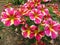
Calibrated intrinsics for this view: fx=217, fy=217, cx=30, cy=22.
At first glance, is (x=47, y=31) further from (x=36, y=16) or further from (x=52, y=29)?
(x=36, y=16)

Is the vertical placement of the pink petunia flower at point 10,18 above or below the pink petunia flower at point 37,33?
above

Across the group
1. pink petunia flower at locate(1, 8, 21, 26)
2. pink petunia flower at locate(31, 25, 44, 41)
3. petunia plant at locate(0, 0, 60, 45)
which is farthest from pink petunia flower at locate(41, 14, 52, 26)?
pink petunia flower at locate(1, 8, 21, 26)

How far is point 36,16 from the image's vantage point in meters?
2.62

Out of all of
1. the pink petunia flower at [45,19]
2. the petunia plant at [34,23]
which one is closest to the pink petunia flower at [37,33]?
the petunia plant at [34,23]

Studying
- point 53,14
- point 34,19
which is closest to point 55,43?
point 53,14

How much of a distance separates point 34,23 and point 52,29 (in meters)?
0.24

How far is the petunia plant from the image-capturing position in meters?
2.52

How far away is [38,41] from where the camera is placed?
8.64 ft

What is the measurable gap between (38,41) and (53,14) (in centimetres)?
47

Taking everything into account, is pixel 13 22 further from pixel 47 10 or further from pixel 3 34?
pixel 3 34

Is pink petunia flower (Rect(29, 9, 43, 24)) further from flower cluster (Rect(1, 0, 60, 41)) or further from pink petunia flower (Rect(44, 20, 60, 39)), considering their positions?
pink petunia flower (Rect(44, 20, 60, 39))

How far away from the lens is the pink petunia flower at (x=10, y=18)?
8.35 feet

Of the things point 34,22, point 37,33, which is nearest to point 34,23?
point 34,22

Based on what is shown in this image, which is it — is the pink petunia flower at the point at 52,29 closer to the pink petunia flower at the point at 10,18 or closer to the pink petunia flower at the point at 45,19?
the pink petunia flower at the point at 45,19
